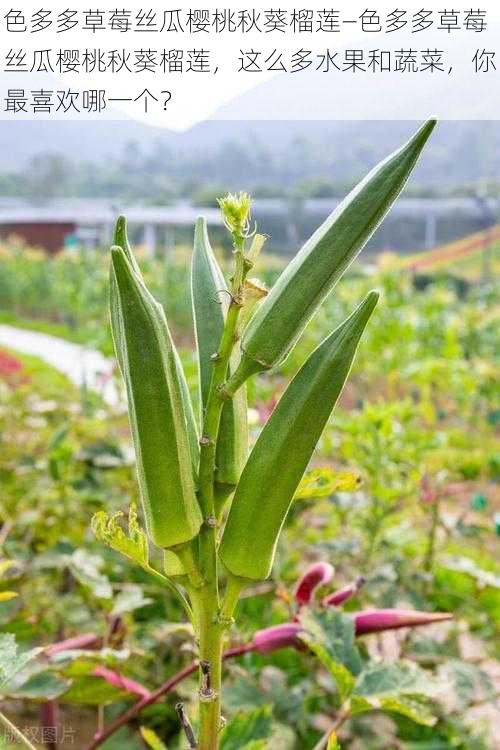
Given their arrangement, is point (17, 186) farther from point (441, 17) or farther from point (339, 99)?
point (441, 17)

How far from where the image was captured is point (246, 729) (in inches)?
34.1

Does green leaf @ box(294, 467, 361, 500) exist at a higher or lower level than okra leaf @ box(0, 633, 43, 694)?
higher

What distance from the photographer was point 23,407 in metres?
2.26

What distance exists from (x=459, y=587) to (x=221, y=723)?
1.55m

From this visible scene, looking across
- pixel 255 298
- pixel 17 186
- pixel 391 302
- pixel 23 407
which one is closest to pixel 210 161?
pixel 17 186

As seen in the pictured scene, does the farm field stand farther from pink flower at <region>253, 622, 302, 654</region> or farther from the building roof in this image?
the building roof

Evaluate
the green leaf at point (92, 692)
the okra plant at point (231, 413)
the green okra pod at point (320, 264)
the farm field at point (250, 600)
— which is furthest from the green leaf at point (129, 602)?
the green okra pod at point (320, 264)

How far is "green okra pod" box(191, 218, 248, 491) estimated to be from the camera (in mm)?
621

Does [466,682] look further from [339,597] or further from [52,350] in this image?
[52,350]

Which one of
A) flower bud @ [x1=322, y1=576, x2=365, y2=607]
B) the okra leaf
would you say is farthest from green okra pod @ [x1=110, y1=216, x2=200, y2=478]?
flower bud @ [x1=322, y1=576, x2=365, y2=607]

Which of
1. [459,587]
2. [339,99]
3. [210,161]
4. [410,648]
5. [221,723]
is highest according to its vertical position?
[210,161]

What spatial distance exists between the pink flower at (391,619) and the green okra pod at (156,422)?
30 cm

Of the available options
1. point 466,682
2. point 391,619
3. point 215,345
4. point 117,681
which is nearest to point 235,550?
point 215,345

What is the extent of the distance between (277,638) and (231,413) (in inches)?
13.9
